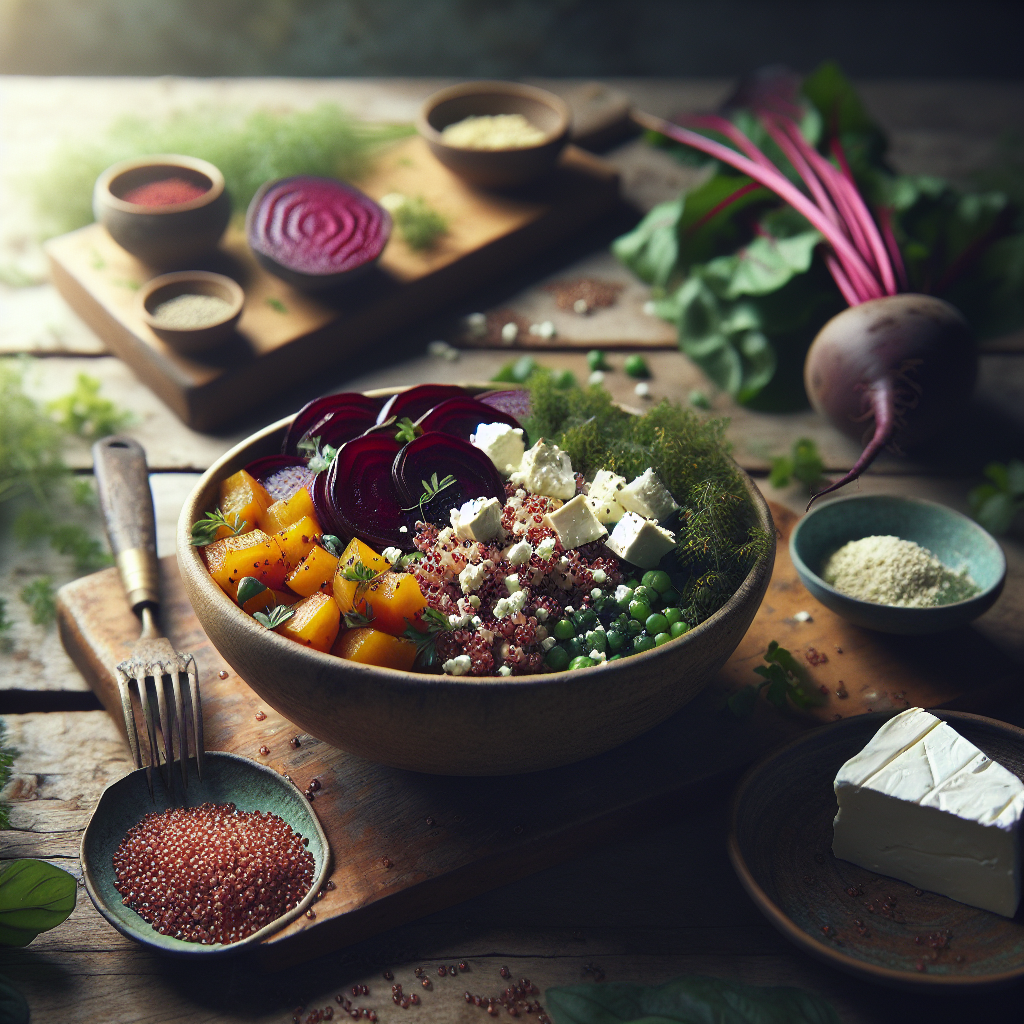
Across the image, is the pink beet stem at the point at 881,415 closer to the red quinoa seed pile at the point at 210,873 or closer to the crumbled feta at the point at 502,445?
the crumbled feta at the point at 502,445

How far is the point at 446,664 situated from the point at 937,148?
122 inches

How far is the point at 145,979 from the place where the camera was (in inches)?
58.0

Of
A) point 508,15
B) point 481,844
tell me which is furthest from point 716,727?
point 508,15

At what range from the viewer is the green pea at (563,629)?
1574 millimetres

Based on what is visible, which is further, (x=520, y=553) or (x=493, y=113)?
(x=493, y=113)

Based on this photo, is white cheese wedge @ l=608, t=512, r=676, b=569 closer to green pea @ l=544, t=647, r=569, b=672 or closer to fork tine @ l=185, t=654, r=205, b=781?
green pea @ l=544, t=647, r=569, b=672

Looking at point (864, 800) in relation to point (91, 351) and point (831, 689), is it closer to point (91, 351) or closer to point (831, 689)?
point (831, 689)

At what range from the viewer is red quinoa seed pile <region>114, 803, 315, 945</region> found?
1478mm

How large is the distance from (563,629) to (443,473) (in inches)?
13.4

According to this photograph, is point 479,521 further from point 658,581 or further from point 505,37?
point 505,37

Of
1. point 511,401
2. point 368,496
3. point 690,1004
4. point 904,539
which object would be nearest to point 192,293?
point 511,401

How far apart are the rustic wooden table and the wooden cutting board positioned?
5 cm

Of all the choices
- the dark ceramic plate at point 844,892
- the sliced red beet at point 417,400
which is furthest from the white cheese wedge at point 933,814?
the sliced red beet at point 417,400

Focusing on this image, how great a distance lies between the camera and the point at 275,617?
1.52 meters
